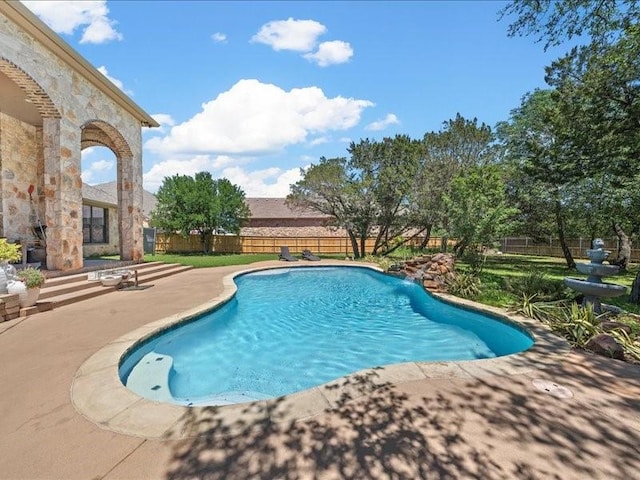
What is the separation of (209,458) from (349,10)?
9.39 meters

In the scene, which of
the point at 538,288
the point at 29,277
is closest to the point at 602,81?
the point at 538,288

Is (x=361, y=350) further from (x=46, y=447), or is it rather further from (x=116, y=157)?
(x=116, y=157)

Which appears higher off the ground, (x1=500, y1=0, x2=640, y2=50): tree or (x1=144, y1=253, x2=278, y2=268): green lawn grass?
(x1=500, y1=0, x2=640, y2=50): tree

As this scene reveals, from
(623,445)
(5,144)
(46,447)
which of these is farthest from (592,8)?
(5,144)

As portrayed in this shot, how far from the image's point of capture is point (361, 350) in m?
5.56

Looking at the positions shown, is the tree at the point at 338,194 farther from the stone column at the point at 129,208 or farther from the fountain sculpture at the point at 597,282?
the fountain sculpture at the point at 597,282

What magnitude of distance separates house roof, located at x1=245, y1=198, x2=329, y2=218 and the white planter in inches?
918

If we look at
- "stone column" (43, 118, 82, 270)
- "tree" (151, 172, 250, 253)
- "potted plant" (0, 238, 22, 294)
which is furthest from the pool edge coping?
"tree" (151, 172, 250, 253)

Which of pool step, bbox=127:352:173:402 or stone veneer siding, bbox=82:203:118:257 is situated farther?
stone veneer siding, bbox=82:203:118:257

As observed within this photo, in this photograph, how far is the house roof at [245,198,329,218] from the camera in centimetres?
2964

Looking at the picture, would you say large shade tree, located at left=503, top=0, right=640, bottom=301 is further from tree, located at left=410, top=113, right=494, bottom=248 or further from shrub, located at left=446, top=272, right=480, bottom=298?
tree, located at left=410, top=113, right=494, bottom=248

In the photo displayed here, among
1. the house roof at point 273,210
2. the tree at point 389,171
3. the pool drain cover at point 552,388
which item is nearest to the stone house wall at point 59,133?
the pool drain cover at point 552,388

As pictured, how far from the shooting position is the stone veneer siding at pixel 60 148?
6934 mm

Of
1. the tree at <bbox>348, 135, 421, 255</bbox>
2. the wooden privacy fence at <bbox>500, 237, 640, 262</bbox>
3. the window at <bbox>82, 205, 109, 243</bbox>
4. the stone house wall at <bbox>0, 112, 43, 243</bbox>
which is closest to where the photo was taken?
the stone house wall at <bbox>0, 112, 43, 243</bbox>
